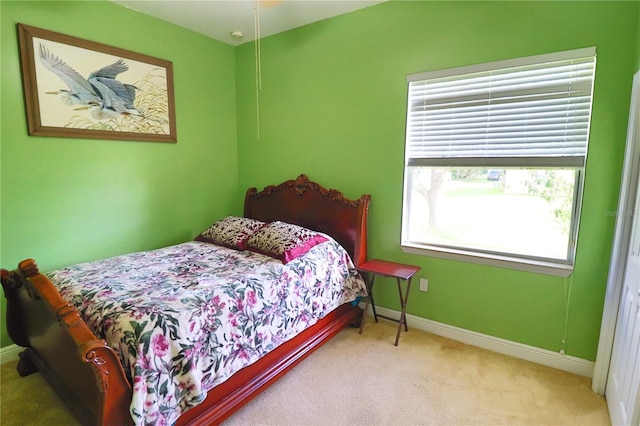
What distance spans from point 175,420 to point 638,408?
78.8 inches

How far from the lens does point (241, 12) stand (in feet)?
9.34

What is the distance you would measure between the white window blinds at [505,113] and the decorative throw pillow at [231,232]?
1469 mm

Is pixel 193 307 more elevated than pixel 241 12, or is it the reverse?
pixel 241 12

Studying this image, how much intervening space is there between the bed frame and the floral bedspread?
100 mm

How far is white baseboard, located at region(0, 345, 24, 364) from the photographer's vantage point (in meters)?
2.33

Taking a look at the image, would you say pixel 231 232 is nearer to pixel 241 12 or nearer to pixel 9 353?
pixel 9 353

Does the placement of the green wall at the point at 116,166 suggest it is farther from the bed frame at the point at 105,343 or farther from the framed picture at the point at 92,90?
the bed frame at the point at 105,343

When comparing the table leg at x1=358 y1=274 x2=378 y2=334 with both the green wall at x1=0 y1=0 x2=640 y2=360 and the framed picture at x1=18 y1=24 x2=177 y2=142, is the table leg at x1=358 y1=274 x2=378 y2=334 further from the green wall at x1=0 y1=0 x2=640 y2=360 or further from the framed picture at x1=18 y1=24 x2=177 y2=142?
the framed picture at x1=18 y1=24 x2=177 y2=142

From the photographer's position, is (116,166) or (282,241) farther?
(116,166)

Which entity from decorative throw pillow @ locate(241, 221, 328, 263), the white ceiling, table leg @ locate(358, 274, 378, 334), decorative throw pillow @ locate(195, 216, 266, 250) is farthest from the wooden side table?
the white ceiling

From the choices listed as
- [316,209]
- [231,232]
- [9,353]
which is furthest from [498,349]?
[9,353]

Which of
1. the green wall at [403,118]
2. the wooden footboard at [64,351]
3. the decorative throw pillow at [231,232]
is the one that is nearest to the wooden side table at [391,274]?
the green wall at [403,118]

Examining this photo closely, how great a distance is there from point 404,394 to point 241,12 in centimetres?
316

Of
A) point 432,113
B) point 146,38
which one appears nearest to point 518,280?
point 432,113
